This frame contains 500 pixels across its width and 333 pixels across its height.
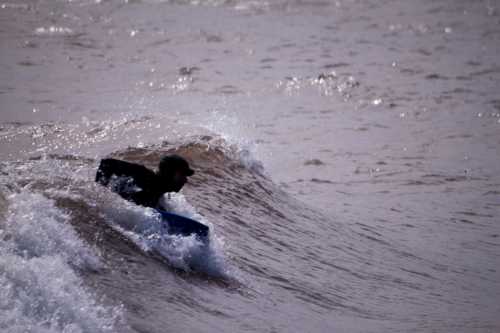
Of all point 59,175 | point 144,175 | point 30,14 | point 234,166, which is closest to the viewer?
point 144,175

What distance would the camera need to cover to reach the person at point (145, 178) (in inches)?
273

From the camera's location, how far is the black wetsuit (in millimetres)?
7070

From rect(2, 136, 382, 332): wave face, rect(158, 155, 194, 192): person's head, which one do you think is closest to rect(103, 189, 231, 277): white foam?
rect(2, 136, 382, 332): wave face

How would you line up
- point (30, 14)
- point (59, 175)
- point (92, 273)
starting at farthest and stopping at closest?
1. point (30, 14)
2. point (59, 175)
3. point (92, 273)

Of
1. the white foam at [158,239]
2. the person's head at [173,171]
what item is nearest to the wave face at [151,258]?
the white foam at [158,239]

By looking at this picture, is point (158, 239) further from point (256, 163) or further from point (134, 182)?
point (256, 163)

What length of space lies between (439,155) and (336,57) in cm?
688

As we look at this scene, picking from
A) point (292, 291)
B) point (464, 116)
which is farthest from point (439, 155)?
point (292, 291)

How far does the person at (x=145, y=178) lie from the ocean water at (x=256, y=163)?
0.13 metres

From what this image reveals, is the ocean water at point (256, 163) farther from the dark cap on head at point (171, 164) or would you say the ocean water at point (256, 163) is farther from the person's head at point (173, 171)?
the dark cap on head at point (171, 164)

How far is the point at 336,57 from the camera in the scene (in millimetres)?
20531

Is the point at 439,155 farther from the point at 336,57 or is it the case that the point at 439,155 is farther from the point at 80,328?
the point at 80,328

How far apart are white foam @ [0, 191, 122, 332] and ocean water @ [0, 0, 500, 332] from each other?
2 centimetres

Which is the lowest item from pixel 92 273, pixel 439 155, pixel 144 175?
pixel 439 155
